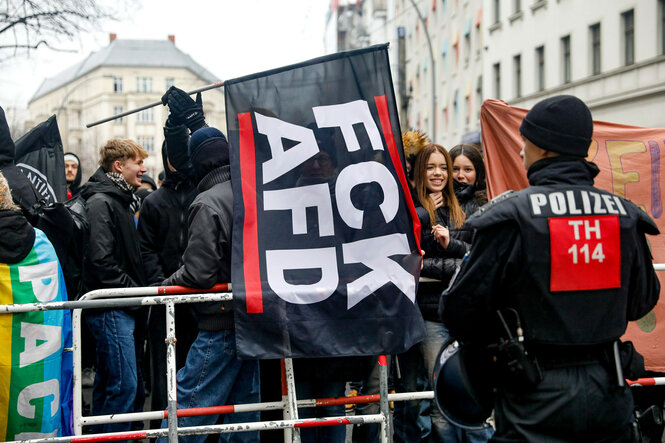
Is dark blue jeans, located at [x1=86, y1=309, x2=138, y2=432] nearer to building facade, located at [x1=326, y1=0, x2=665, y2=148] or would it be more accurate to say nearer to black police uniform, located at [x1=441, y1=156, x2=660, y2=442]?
black police uniform, located at [x1=441, y1=156, x2=660, y2=442]

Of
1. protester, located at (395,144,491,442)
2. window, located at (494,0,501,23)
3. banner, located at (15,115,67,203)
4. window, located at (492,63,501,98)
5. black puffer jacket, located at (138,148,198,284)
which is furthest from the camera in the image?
window, located at (492,63,501,98)

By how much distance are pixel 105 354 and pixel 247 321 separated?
1.68m

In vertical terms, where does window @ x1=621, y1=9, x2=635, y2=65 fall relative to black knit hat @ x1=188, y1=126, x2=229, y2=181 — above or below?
above

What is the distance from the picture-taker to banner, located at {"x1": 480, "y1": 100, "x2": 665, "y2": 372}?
16.7 ft

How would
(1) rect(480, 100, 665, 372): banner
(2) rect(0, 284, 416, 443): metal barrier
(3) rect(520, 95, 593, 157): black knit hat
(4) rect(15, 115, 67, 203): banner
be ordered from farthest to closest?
(4) rect(15, 115, 67, 203): banner, (1) rect(480, 100, 665, 372): banner, (2) rect(0, 284, 416, 443): metal barrier, (3) rect(520, 95, 593, 157): black knit hat

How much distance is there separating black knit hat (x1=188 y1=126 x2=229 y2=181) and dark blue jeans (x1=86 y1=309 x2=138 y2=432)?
1330 millimetres

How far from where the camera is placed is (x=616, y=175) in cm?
542

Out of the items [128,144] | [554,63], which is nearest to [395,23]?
[554,63]

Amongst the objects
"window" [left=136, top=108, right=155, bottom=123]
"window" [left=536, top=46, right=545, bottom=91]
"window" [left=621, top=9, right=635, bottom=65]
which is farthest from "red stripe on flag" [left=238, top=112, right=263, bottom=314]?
"window" [left=136, top=108, right=155, bottom=123]

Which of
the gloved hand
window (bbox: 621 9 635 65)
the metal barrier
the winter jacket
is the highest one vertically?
window (bbox: 621 9 635 65)

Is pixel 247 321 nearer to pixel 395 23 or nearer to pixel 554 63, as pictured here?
pixel 554 63

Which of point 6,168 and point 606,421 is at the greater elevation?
point 6,168

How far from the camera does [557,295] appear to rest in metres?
2.98

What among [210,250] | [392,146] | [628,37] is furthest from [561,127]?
[628,37]
